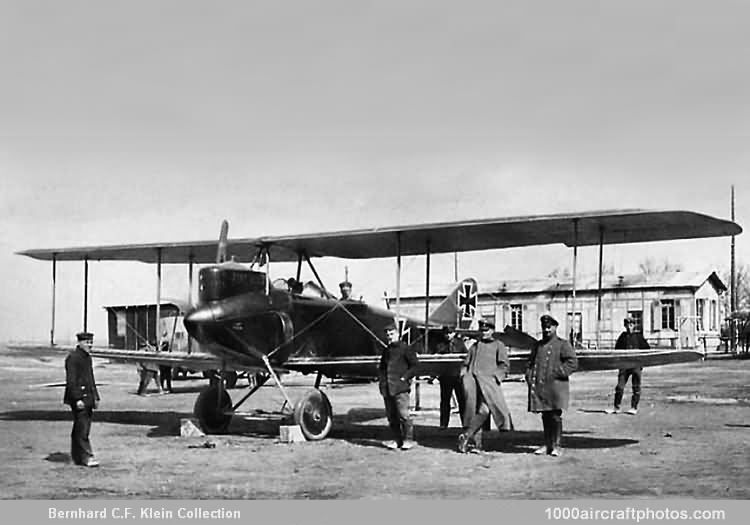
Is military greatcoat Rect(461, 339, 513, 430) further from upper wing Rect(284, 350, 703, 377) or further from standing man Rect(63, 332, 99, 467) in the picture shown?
standing man Rect(63, 332, 99, 467)

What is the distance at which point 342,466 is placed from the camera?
291 inches

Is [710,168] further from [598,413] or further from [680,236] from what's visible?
[598,413]

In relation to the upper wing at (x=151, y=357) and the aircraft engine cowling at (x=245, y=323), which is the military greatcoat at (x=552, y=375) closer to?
the aircraft engine cowling at (x=245, y=323)

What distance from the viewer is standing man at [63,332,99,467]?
7.35 m

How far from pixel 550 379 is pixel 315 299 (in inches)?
120

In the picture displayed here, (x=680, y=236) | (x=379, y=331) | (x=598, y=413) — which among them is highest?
(x=680, y=236)

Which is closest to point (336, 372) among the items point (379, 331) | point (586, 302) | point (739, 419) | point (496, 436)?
point (379, 331)

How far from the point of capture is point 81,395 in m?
7.37

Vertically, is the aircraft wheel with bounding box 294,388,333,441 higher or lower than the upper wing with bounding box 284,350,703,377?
lower

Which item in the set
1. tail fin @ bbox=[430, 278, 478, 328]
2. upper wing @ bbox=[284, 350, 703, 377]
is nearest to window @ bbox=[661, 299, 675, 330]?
tail fin @ bbox=[430, 278, 478, 328]

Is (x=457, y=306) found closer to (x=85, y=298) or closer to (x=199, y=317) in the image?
(x=85, y=298)

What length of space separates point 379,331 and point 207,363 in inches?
80.2

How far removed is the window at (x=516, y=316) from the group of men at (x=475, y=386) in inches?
854

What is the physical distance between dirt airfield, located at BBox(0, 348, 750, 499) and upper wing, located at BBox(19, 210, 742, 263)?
193 cm
